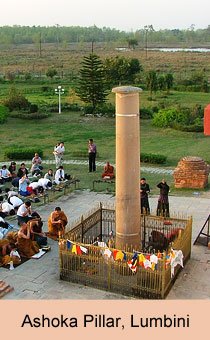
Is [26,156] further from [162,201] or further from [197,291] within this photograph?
[197,291]

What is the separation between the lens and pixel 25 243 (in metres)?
10.3

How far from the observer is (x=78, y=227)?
10273mm

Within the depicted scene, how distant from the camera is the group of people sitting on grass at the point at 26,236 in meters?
9.98

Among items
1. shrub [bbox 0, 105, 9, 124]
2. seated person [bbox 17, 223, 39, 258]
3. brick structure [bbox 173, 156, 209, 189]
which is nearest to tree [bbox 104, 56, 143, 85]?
shrub [bbox 0, 105, 9, 124]

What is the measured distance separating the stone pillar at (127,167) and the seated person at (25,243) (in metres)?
1.88

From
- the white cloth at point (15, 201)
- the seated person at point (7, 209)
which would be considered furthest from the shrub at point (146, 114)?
the seated person at point (7, 209)

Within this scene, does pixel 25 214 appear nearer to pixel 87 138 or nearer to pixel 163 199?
pixel 163 199

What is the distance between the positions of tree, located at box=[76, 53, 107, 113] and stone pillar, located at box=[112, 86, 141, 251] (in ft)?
67.9

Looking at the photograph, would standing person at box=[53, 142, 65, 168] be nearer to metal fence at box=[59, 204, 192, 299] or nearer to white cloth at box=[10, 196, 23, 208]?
white cloth at box=[10, 196, 23, 208]

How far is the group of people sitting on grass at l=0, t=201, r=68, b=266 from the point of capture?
998 cm

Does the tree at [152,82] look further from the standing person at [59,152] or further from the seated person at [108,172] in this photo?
the seated person at [108,172]

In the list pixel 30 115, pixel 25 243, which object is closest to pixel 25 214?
pixel 25 243

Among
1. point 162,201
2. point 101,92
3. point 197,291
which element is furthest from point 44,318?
point 101,92

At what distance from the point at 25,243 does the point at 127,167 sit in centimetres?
277
